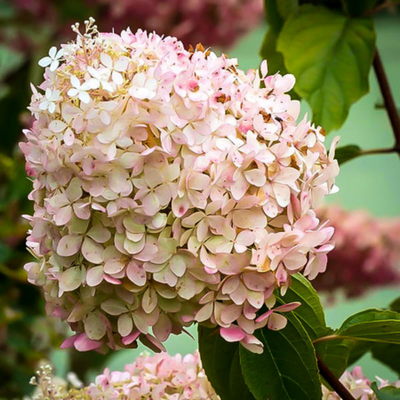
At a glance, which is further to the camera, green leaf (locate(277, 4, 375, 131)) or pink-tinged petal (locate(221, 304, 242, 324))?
green leaf (locate(277, 4, 375, 131))

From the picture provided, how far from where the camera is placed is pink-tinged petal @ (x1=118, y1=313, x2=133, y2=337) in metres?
0.37

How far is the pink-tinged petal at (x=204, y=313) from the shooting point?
0.37 metres

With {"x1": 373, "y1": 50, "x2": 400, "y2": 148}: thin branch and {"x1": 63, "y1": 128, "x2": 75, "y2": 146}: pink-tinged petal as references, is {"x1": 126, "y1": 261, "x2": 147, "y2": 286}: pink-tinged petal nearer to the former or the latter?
{"x1": 63, "y1": 128, "x2": 75, "y2": 146}: pink-tinged petal

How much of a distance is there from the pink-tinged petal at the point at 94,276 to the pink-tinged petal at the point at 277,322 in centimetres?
9

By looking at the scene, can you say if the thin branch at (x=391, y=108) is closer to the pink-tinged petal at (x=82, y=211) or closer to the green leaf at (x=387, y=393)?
the green leaf at (x=387, y=393)

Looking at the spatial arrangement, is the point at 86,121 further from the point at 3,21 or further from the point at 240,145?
the point at 3,21

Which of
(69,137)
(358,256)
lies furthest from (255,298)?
(358,256)

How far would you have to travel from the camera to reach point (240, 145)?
0.37 m

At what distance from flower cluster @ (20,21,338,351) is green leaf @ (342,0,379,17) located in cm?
30

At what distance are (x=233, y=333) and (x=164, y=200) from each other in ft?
0.24

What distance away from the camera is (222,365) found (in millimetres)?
446

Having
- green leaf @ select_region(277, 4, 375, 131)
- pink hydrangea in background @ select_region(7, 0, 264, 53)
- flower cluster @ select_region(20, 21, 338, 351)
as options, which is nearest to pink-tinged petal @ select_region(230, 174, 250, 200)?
flower cluster @ select_region(20, 21, 338, 351)

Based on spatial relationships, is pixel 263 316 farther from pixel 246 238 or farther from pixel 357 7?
pixel 357 7

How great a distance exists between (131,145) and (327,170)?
10 centimetres
